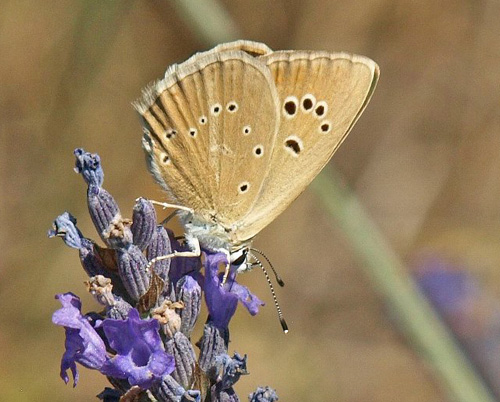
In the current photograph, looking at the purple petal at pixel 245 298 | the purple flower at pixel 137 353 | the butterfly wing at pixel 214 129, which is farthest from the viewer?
the butterfly wing at pixel 214 129

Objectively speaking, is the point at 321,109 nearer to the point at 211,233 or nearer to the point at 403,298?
the point at 211,233

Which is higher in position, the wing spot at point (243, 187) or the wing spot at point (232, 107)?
the wing spot at point (232, 107)

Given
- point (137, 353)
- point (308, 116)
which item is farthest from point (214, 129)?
point (137, 353)

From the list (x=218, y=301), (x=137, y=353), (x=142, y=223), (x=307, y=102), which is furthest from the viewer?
(x=307, y=102)

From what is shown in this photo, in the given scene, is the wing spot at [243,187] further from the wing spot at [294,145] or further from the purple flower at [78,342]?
the purple flower at [78,342]

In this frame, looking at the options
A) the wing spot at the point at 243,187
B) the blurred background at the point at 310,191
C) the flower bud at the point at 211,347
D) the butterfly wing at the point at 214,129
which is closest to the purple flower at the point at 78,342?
the flower bud at the point at 211,347

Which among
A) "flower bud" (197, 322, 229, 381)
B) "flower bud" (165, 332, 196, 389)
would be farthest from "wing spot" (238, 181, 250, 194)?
"flower bud" (165, 332, 196, 389)
